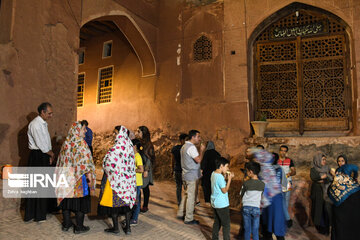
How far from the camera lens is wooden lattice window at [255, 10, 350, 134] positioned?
698 cm

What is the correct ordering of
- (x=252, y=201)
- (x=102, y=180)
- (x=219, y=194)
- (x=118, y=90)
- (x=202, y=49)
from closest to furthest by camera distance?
1. (x=252, y=201)
2. (x=219, y=194)
3. (x=102, y=180)
4. (x=202, y=49)
5. (x=118, y=90)

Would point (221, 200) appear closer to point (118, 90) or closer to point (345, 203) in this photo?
point (345, 203)

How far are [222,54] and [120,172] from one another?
5.51 meters

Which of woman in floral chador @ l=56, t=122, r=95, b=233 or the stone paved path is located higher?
woman in floral chador @ l=56, t=122, r=95, b=233

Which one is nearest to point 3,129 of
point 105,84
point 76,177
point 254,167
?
point 76,177

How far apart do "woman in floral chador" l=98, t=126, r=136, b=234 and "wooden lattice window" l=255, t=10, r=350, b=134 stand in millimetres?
5133

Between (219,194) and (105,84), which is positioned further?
(105,84)

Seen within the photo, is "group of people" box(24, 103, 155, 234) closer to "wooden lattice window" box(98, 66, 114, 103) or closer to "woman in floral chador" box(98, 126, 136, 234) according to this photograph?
"woman in floral chador" box(98, 126, 136, 234)

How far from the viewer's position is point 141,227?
3613 mm

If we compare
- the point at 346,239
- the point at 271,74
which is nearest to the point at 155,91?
the point at 271,74

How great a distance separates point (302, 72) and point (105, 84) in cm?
661

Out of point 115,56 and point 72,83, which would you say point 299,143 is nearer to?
point 72,83

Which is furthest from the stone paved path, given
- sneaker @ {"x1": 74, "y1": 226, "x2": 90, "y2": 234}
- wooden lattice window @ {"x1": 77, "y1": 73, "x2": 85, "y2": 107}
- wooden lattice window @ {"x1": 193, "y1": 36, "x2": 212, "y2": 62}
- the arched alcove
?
wooden lattice window @ {"x1": 77, "y1": 73, "x2": 85, "y2": 107}

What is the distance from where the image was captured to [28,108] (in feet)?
14.8
